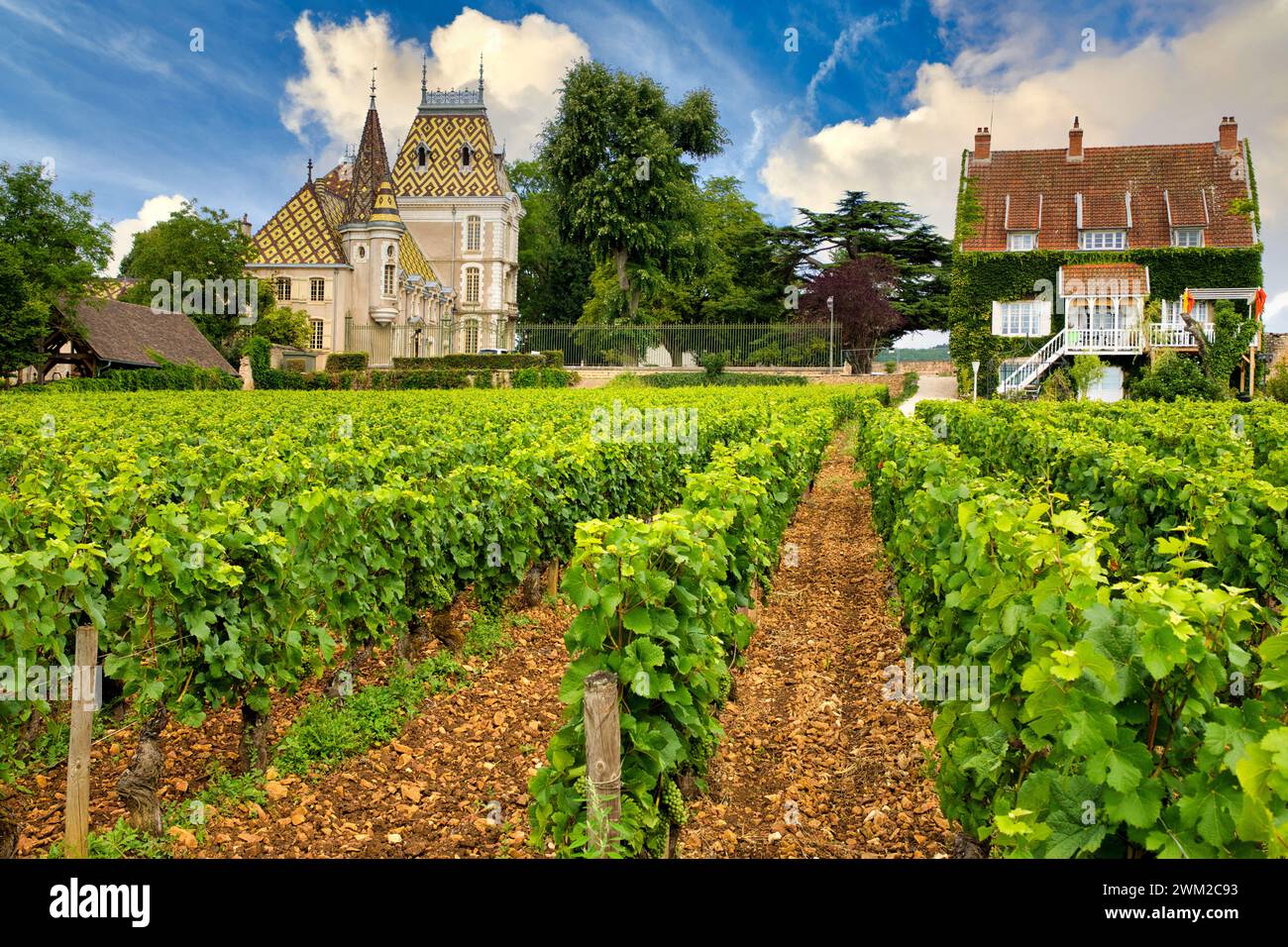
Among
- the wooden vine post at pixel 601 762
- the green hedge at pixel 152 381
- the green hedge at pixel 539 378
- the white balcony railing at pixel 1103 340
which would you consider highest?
the white balcony railing at pixel 1103 340

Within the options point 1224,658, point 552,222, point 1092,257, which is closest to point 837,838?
point 1224,658

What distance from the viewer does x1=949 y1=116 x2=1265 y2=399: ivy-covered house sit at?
40281mm

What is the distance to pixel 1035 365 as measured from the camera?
133 feet

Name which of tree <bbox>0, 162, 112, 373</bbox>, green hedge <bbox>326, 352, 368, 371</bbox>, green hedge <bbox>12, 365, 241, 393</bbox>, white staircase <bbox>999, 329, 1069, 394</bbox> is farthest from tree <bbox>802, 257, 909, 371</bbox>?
tree <bbox>0, 162, 112, 373</bbox>

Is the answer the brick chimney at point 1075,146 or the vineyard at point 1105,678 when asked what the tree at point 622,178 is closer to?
the brick chimney at point 1075,146

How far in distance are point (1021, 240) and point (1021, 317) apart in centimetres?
399

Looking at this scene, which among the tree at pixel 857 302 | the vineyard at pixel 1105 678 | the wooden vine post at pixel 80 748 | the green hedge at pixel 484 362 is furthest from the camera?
the tree at pixel 857 302

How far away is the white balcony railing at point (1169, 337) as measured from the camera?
1484 inches

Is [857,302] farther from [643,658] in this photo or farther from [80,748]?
[80,748]

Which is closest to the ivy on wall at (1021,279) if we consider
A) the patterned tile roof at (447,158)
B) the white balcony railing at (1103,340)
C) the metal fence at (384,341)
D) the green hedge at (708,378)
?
the white balcony railing at (1103,340)

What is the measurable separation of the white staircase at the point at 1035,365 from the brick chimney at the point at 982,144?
11012 mm

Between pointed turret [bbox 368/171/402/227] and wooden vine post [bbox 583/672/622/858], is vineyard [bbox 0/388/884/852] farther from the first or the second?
pointed turret [bbox 368/171/402/227]

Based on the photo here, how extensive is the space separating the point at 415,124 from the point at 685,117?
2154 cm

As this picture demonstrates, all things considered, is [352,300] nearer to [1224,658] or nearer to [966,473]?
[966,473]
